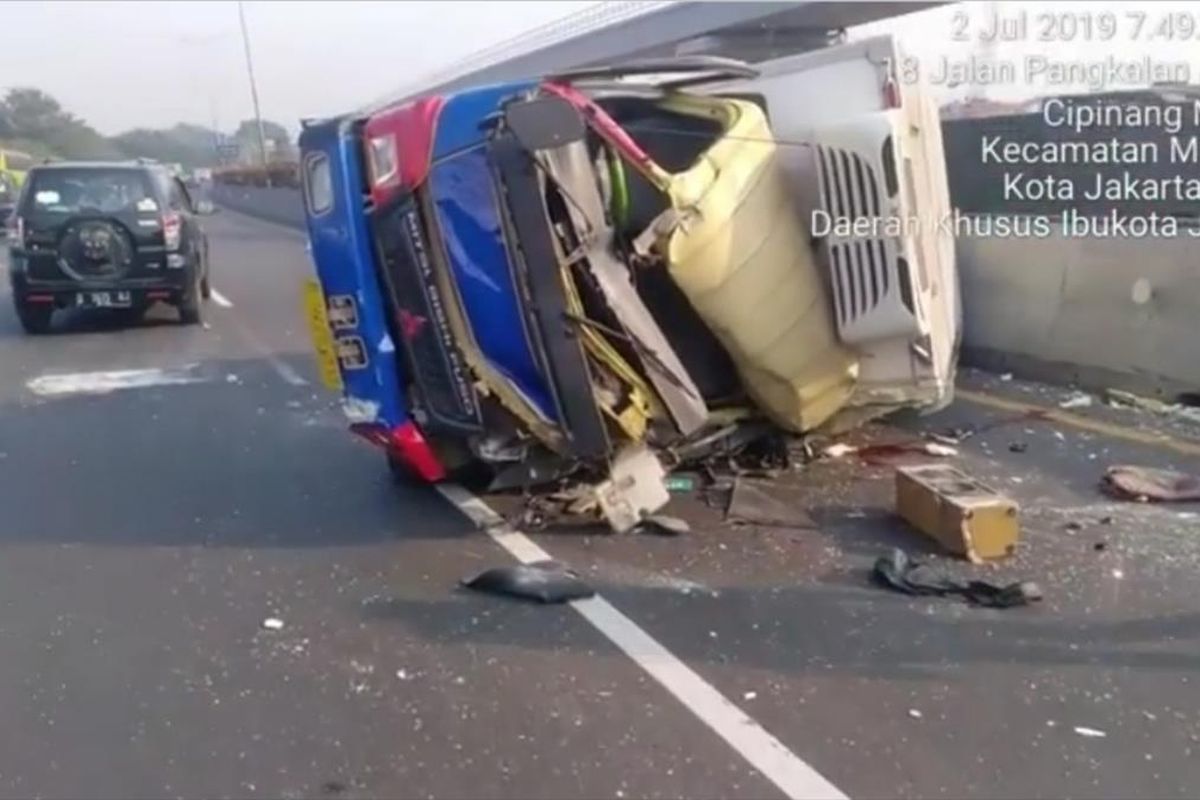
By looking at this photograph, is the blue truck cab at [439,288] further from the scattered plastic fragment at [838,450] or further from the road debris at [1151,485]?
the road debris at [1151,485]

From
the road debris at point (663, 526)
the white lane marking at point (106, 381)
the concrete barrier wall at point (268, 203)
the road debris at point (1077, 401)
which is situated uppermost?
the road debris at point (663, 526)

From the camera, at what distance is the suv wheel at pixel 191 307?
1541 cm

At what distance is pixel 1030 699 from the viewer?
14.6ft

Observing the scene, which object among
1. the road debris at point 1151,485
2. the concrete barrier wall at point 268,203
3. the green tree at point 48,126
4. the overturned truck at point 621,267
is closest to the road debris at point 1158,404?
the road debris at point 1151,485

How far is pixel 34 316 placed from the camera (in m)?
14.9

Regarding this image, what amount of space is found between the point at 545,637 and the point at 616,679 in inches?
19.6

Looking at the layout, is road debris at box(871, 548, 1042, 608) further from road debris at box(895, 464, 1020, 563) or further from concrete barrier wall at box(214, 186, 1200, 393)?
concrete barrier wall at box(214, 186, 1200, 393)

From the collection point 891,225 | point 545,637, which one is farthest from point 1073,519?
point 545,637

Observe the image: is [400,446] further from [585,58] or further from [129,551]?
[585,58]

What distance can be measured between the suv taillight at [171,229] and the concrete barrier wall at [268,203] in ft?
56.1

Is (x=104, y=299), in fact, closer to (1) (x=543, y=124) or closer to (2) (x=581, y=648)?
(1) (x=543, y=124)

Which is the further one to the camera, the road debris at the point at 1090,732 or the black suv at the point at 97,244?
the black suv at the point at 97,244

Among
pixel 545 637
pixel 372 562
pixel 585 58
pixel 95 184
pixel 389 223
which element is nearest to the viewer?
pixel 545 637

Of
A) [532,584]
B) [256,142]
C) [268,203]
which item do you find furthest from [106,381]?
[256,142]
